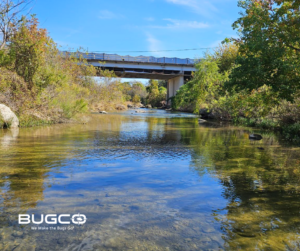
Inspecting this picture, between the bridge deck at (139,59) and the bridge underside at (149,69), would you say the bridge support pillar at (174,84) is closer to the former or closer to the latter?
the bridge underside at (149,69)

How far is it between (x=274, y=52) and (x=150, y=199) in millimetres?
9504

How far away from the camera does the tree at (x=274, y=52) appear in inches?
442

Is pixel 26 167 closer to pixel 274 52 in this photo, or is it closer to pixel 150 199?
pixel 150 199

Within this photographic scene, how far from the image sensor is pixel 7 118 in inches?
573

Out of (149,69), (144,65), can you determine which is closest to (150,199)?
(144,65)

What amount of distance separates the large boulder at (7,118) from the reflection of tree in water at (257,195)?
418 inches

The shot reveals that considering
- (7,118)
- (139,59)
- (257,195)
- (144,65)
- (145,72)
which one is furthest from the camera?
(145,72)

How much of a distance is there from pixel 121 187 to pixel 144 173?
130 cm

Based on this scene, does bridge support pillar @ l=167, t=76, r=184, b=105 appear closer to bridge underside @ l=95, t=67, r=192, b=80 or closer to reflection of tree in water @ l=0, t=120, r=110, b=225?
bridge underside @ l=95, t=67, r=192, b=80

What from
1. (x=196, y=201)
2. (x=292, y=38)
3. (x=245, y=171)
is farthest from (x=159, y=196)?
(x=292, y=38)

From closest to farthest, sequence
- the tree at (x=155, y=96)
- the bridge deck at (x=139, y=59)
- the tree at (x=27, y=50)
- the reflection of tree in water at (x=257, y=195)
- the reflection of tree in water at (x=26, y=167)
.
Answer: the reflection of tree in water at (x=257, y=195) < the reflection of tree in water at (x=26, y=167) < the tree at (x=27, y=50) < the bridge deck at (x=139, y=59) < the tree at (x=155, y=96)

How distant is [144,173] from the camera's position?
6.91 metres

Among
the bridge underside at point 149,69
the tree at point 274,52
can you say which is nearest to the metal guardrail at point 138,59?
the bridge underside at point 149,69

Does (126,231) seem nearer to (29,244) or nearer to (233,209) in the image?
(29,244)
